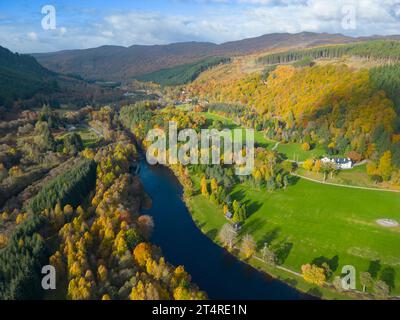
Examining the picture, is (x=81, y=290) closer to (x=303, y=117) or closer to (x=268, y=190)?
(x=268, y=190)

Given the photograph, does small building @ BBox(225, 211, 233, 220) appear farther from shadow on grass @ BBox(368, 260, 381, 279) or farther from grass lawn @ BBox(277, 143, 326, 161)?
grass lawn @ BBox(277, 143, 326, 161)

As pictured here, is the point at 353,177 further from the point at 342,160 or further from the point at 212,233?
the point at 212,233

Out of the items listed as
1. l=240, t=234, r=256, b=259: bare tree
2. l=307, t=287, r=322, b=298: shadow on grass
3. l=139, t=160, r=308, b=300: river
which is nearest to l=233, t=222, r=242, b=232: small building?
l=139, t=160, r=308, b=300: river

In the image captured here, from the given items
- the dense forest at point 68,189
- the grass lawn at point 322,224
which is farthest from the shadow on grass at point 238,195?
the dense forest at point 68,189

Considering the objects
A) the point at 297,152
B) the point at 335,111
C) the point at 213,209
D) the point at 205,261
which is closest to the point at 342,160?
the point at 297,152

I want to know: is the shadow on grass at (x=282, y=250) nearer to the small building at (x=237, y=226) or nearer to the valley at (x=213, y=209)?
the valley at (x=213, y=209)

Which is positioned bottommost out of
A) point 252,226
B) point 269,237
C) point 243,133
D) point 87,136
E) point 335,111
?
point 269,237
